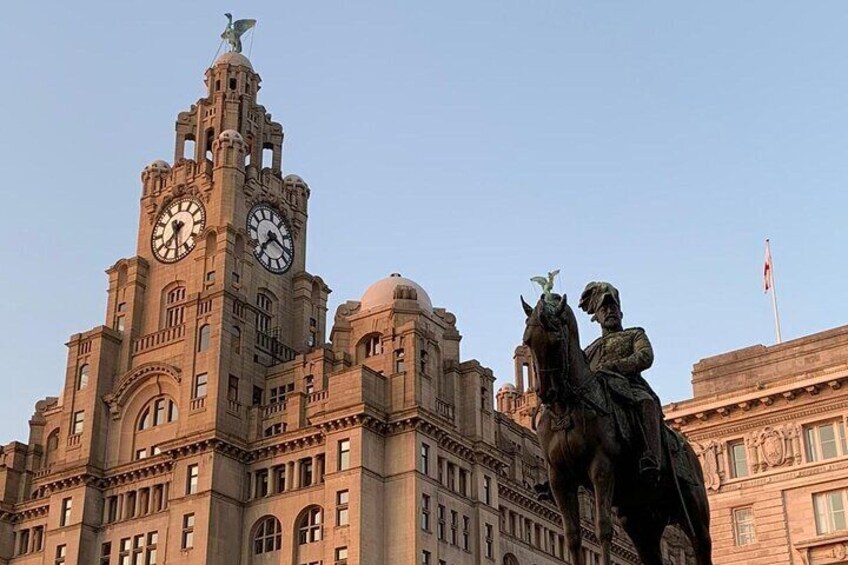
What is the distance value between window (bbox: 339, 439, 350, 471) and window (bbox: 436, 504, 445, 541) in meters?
6.88

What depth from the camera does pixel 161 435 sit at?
295 feet

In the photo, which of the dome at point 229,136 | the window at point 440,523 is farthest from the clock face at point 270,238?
the window at point 440,523

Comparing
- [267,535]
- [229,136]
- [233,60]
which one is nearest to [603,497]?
[267,535]

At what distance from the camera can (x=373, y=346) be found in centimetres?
9050

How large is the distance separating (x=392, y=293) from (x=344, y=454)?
15819mm

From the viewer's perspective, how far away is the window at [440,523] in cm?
8175

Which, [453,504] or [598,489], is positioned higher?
[453,504]

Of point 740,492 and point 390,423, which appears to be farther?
point 390,423

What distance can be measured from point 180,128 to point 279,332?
20.5 metres

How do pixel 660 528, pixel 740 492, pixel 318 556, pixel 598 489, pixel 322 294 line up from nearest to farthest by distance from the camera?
pixel 598 489
pixel 660 528
pixel 740 492
pixel 318 556
pixel 322 294

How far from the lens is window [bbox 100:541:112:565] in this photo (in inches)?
3477

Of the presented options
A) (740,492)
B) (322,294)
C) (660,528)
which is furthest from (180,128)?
(660,528)

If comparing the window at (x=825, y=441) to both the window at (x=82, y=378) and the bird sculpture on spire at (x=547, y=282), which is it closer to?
the bird sculpture on spire at (x=547, y=282)

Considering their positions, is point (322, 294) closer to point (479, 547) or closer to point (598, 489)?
point (479, 547)
